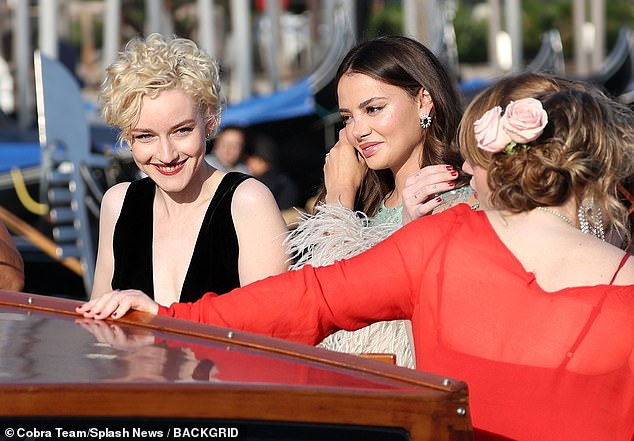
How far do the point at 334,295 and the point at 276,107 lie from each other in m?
10.6

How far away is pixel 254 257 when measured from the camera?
2793 millimetres

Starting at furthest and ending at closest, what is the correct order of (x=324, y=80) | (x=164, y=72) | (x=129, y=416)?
(x=324, y=80), (x=164, y=72), (x=129, y=416)

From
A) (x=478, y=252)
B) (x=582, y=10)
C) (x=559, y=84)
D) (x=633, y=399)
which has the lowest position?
(x=633, y=399)

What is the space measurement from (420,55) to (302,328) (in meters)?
1.12

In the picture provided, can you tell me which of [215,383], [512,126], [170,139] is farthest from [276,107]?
[215,383]

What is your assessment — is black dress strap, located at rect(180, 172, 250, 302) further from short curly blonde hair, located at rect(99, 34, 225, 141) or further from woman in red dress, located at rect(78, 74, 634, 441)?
woman in red dress, located at rect(78, 74, 634, 441)

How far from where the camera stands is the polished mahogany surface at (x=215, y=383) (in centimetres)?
147

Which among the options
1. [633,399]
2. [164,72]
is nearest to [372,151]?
[164,72]

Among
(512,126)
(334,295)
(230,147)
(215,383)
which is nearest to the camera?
(215,383)

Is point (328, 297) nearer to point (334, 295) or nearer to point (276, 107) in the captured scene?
point (334, 295)

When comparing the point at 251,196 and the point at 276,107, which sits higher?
the point at 276,107

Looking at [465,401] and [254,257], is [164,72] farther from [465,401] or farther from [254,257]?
[465,401]

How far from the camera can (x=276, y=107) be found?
492 inches

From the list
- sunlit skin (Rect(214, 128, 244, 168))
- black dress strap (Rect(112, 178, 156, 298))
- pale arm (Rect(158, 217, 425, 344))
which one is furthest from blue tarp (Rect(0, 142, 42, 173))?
pale arm (Rect(158, 217, 425, 344))
